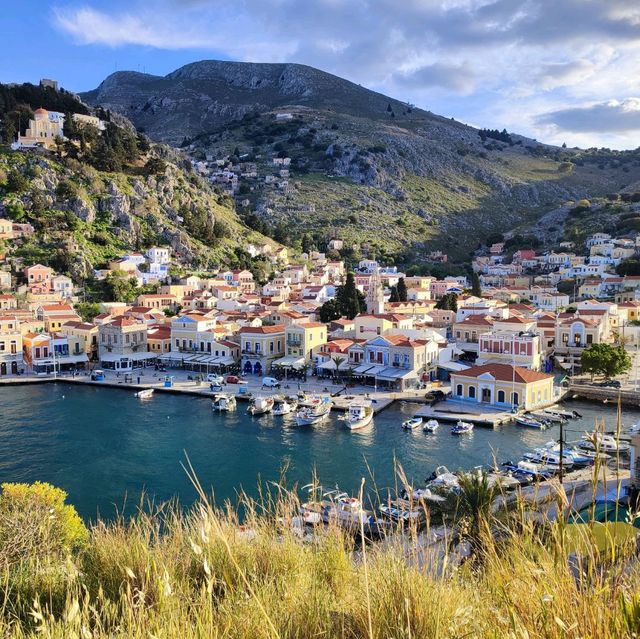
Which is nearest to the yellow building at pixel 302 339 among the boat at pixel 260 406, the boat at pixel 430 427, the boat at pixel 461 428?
the boat at pixel 260 406

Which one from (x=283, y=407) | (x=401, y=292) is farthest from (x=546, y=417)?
(x=401, y=292)

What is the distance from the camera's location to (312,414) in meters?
21.0

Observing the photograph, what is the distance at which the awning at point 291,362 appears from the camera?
28.3 meters

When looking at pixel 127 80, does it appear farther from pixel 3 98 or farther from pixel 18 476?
pixel 18 476

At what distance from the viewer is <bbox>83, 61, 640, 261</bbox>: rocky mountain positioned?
226ft

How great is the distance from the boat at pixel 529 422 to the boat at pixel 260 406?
8.89 meters

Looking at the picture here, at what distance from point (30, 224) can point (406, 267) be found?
3329 cm

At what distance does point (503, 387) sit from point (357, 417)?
6010mm

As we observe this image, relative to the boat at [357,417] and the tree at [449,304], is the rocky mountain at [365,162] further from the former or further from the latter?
the boat at [357,417]

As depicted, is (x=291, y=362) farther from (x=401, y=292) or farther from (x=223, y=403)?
(x=401, y=292)

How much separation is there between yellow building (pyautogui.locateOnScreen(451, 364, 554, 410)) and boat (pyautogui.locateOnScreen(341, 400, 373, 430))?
4509 mm

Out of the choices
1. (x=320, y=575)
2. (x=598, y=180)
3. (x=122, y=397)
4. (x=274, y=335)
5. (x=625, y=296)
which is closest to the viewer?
(x=320, y=575)

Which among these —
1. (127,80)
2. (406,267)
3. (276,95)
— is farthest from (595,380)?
(127,80)

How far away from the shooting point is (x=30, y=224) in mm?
44656
